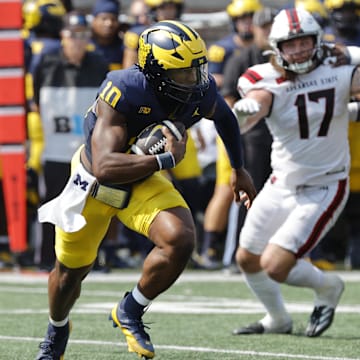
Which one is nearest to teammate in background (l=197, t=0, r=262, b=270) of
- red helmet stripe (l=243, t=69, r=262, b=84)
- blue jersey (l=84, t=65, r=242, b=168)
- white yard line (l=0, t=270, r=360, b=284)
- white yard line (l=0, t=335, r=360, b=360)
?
→ white yard line (l=0, t=270, r=360, b=284)

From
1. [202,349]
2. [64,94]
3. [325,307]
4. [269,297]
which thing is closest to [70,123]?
[64,94]

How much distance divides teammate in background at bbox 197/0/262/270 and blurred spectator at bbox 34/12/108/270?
98cm

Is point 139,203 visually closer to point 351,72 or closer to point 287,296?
point 351,72

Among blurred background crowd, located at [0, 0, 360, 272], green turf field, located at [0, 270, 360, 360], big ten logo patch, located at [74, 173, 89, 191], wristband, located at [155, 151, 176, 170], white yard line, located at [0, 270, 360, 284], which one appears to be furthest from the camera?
blurred background crowd, located at [0, 0, 360, 272]

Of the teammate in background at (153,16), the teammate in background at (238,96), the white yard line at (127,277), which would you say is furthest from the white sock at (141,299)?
the teammate in background at (153,16)

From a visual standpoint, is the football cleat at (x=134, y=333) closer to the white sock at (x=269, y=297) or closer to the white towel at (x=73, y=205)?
the white towel at (x=73, y=205)

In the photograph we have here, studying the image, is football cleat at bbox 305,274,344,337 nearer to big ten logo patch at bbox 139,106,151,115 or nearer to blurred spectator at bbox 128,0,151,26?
big ten logo patch at bbox 139,106,151,115

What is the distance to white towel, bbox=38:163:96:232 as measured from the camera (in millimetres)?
5457

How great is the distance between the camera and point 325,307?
6.77 metres

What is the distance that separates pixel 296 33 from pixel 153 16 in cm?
383

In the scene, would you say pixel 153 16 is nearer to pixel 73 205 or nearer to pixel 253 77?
pixel 253 77

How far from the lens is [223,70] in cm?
1048

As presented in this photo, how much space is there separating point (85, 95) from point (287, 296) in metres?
2.54

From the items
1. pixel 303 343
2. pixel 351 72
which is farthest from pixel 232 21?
pixel 303 343
